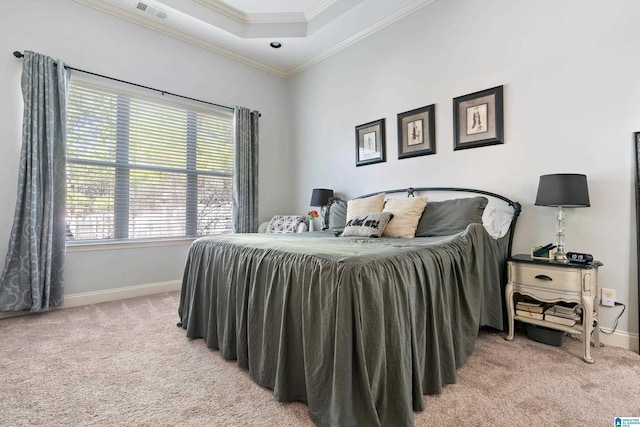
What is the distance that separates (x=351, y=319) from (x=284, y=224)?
2.92 meters

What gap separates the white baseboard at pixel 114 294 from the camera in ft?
9.69

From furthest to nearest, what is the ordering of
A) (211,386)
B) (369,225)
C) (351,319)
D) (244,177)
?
(244,177) < (369,225) < (211,386) < (351,319)

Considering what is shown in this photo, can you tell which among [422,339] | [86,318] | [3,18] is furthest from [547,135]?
[3,18]

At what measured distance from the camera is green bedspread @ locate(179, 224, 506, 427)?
1175 mm

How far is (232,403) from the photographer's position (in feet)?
4.70

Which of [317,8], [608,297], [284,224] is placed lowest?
[608,297]

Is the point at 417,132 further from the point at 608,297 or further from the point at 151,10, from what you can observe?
the point at 151,10

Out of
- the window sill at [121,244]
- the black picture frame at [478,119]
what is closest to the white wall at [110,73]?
the window sill at [121,244]

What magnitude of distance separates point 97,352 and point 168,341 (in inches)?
16.3

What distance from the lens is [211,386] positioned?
158 centimetres

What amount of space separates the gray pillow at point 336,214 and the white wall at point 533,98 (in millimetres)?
407

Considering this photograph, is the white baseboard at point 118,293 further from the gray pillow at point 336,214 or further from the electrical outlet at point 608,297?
the electrical outlet at point 608,297

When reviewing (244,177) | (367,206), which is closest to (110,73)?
(244,177)

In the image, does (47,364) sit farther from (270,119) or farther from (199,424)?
(270,119)
